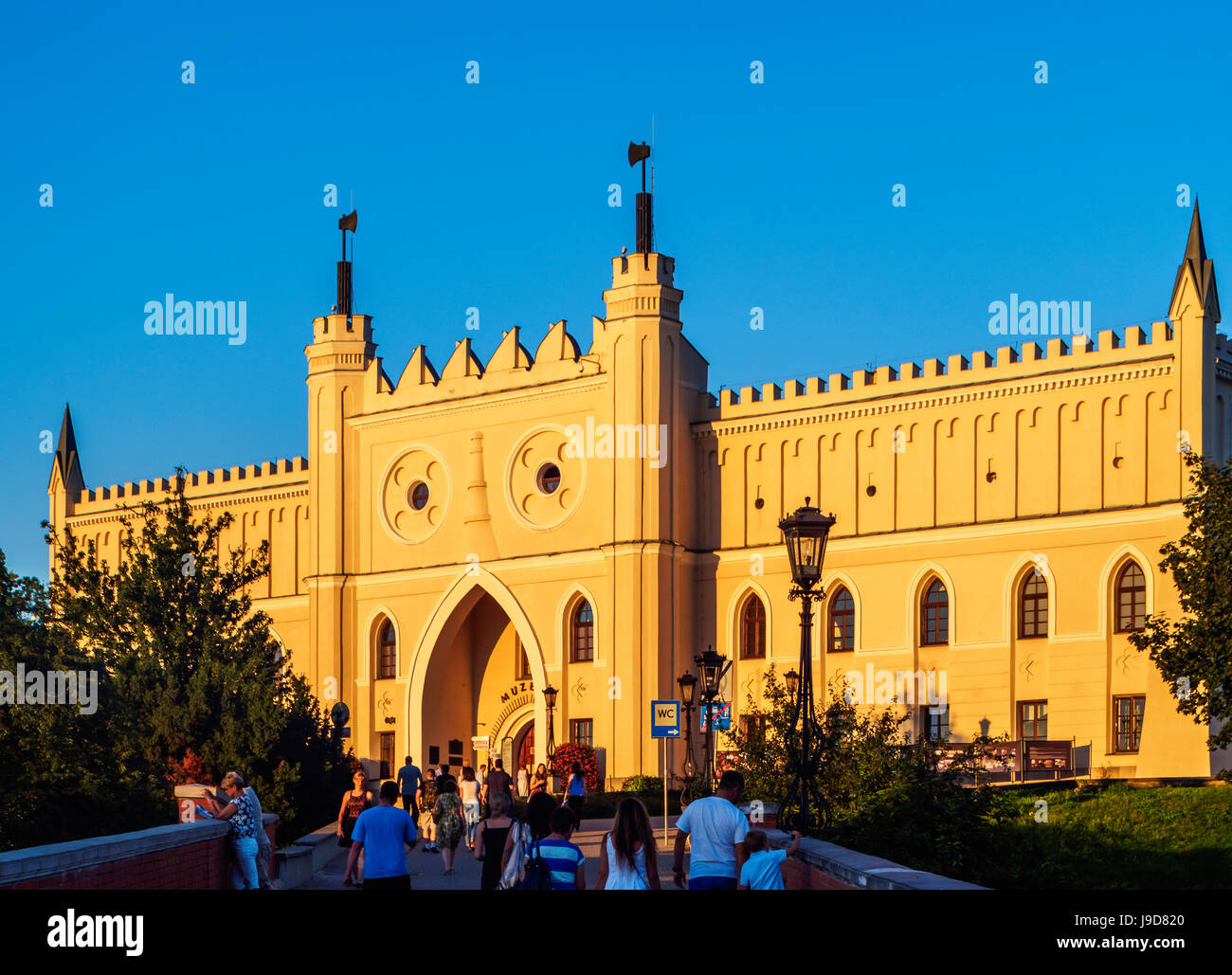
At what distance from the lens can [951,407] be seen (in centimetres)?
4075

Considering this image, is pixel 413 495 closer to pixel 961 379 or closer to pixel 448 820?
pixel 961 379

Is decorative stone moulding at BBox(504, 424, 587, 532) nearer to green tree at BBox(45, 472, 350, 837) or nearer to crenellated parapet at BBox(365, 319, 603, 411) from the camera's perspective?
crenellated parapet at BBox(365, 319, 603, 411)

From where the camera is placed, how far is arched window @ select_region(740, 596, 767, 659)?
42.9 m

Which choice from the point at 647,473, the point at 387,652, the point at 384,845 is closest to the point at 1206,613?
the point at 647,473

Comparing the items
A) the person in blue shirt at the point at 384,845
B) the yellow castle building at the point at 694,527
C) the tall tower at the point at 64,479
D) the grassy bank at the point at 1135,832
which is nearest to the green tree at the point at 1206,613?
the grassy bank at the point at 1135,832

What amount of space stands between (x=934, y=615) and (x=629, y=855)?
98.3ft

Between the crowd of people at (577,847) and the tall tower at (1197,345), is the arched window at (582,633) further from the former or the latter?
the crowd of people at (577,847)

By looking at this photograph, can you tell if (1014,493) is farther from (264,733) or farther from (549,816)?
(549,816)

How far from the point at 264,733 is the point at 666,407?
15476 millimetres

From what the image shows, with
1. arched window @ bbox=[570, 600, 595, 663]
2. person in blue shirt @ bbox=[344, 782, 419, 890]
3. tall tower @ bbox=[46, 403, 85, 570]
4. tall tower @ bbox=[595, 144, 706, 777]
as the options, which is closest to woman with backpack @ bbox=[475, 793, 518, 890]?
person in blue shirt @ bbox=[344, 782, 419, 890]

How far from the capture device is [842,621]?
4169 cm
